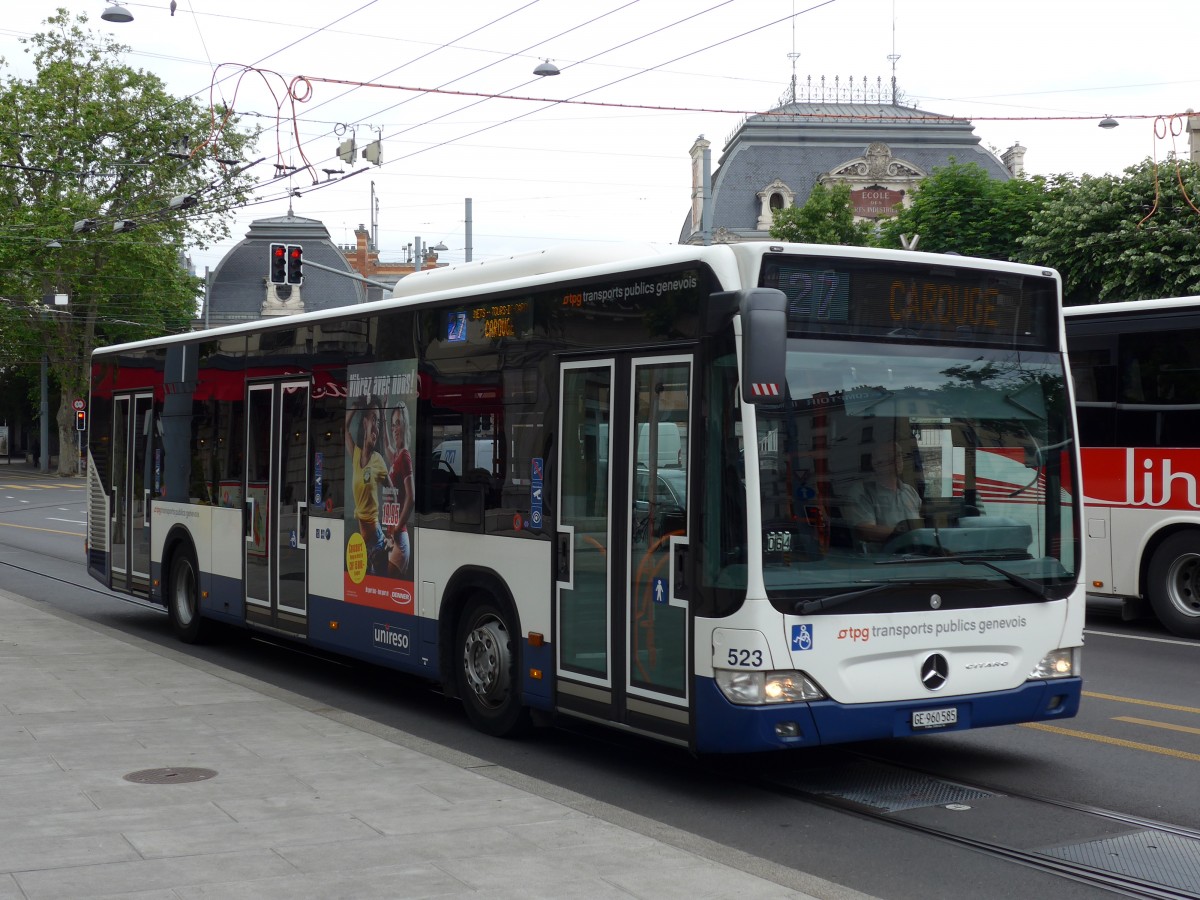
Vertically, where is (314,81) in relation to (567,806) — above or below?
above

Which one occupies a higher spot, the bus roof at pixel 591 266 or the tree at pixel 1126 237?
the tree at pixel 1126 237

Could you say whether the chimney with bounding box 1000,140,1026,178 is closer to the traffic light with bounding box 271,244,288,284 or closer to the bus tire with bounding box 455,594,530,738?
the traffic light with bounding box 271,244,288,284

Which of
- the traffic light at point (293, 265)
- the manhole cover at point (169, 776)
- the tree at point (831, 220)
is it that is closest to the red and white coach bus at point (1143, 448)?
the manhole cover at point (169, 776)

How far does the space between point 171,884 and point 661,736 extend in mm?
2840

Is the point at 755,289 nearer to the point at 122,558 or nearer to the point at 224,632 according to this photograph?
the point at 224,632

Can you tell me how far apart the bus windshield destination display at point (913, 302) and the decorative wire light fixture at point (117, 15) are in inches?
607

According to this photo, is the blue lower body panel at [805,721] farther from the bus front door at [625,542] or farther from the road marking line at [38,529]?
the road marking line at [38,529]

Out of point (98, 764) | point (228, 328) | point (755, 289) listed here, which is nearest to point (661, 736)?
point (755, 289)

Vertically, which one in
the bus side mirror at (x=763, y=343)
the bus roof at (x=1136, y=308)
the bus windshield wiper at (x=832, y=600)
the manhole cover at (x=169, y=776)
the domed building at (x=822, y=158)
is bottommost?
the manhole cover at (x=169, y=776)

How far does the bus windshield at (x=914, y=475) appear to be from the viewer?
728 centimetres

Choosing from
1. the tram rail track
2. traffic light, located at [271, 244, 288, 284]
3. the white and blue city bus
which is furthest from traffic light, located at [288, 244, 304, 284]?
the tram rail track

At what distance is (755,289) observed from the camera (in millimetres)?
6980

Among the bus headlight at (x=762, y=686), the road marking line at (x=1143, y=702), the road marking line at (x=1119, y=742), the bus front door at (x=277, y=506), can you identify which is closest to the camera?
the bus headlight at (x=762, y=686)

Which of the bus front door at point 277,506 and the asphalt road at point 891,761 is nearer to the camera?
the asphalt road at point 891,761
